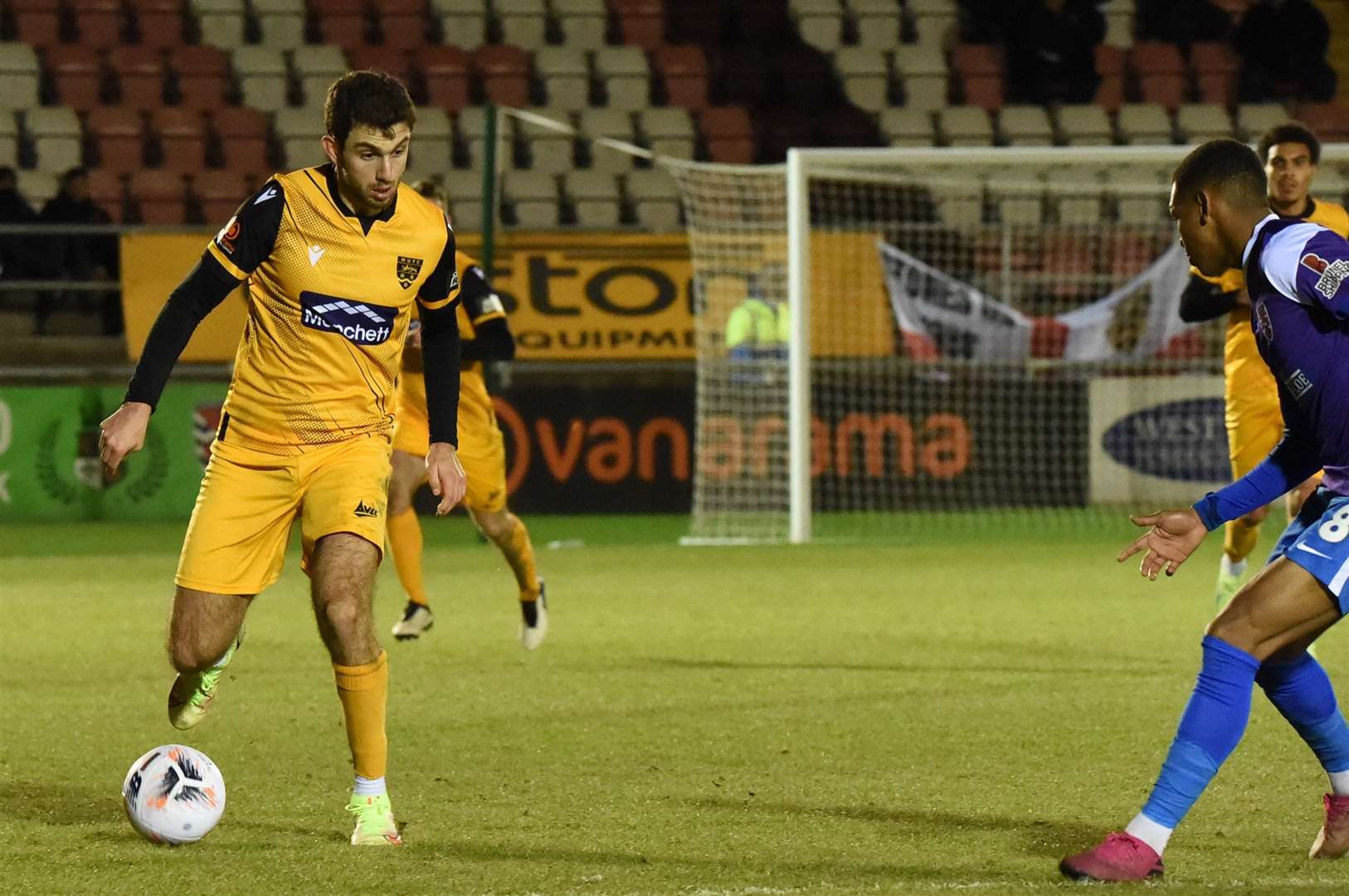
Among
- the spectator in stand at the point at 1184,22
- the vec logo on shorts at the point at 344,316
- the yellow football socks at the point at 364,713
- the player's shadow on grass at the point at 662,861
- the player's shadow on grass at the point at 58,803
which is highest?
the spectator in stand at the point at 1184,22

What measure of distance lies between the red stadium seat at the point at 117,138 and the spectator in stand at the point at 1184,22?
10.7 metres

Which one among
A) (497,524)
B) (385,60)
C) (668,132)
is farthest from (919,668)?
(385,60)

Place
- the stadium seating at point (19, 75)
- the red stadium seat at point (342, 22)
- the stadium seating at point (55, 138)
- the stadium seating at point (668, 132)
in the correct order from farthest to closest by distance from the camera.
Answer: the red stadium seat at point (342, 22)
the stadium seating at point (668, 132)
the stadium seating at point (19, 75)
the stadium seating at point (55, 138)

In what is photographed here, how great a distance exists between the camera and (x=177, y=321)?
5.17 m

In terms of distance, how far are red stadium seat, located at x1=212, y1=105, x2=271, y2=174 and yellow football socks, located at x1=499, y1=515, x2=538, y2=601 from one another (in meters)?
10.1

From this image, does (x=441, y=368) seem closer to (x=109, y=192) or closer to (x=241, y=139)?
(x=109, y=192)

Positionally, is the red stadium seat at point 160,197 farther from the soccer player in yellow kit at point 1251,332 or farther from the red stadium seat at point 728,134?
the soccer player in yellow kit at point 1251,332

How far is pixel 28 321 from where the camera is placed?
53.5 feet

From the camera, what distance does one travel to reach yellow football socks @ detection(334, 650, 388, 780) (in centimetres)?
506

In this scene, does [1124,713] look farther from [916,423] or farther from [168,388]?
[168,388]

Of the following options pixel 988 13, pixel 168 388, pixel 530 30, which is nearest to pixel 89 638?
pixel 168 388

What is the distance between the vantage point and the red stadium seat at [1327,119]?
1970 centimetres

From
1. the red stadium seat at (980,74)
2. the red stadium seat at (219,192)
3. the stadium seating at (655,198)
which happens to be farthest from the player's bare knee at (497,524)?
the red stadium seat at (980,74)

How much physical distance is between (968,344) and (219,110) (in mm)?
7464
